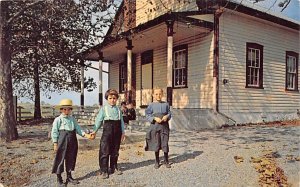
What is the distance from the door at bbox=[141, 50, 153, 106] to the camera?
16438 millimetres

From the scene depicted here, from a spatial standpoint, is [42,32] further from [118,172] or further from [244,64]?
[244,64]

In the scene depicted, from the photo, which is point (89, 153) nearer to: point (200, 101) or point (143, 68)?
point (200, 101)

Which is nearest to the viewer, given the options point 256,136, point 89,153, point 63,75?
point 89,153

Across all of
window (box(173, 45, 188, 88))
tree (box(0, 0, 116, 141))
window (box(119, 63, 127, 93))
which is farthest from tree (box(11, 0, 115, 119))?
window (box(119, 63, 127, 93))

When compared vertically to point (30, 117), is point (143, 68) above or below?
above

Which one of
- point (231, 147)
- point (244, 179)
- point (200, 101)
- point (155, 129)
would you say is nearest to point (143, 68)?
point (200, 101)

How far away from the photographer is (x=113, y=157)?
5.36 m

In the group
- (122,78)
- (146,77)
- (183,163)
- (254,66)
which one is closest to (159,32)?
(146,77)

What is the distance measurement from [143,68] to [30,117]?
9031 mm

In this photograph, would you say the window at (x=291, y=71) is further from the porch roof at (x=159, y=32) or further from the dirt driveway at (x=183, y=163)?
the dirt driveway at (x=183, y=163)

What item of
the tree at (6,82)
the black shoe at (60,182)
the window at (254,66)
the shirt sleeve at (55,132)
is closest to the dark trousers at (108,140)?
the black shoe at (60,182)

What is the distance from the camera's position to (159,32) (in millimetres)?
13031

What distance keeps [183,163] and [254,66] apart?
926 centimetres

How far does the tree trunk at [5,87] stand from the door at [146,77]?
844 centimetres
